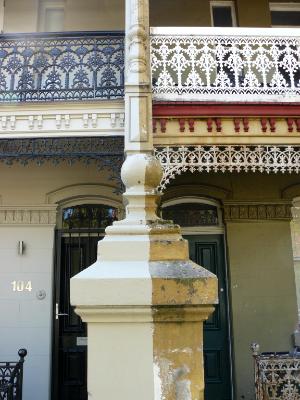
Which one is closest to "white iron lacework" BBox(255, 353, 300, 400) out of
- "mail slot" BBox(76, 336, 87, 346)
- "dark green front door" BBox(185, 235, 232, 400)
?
"dark green front door" BBox(185, 235, 232, 400)

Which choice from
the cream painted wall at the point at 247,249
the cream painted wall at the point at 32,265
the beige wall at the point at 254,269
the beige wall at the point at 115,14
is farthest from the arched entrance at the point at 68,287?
the beige wall at the point at 115,14

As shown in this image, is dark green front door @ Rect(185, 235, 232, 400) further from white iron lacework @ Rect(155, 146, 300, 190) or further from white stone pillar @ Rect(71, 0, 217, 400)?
white stone pillar @ Rect(71, 0, 217, 400)

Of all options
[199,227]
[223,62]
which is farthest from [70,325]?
[223,62]

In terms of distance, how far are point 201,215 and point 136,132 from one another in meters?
2.67

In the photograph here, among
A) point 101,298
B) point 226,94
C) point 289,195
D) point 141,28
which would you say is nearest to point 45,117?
point 141,28

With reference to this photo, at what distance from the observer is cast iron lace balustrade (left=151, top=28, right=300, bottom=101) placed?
19.4ft

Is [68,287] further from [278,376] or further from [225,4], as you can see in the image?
[225,4]

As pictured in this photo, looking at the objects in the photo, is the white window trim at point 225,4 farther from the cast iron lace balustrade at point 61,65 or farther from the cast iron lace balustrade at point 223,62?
the cast iron lace balustrade at point 61,65

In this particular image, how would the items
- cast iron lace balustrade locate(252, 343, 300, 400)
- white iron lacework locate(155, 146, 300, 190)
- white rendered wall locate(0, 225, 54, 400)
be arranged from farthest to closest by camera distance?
white rendered wall locate(0, 225, 54, 400)
white iron lacework locate(155, 146, 300, 190)
cast iron lace balustrade locate(252, 343, 300, 400)

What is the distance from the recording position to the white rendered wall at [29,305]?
694 centimetres

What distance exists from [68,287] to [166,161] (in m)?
2.97

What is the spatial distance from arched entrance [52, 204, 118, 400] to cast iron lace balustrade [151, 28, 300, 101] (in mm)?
2583

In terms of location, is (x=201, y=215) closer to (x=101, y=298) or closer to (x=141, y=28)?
(x=141, y=28)

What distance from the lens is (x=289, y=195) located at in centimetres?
757
